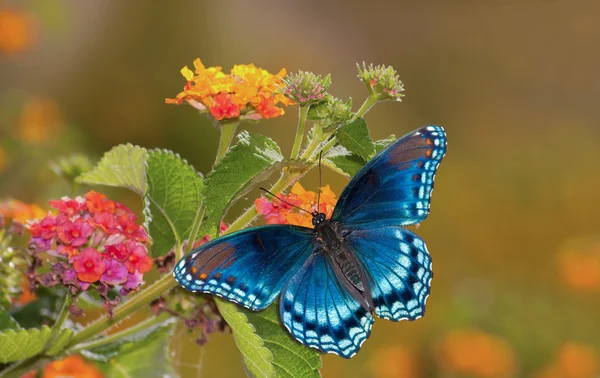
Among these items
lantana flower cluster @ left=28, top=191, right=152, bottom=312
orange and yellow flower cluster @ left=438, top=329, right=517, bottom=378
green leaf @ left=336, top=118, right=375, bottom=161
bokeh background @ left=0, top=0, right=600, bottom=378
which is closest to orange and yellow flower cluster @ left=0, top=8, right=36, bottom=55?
bokeh background @ left=0, top=0, right=600, bottom=378

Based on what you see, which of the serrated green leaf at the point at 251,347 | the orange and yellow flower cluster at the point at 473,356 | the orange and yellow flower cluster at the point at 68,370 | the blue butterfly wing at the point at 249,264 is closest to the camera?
the serrated green leaf at the point at 251,347

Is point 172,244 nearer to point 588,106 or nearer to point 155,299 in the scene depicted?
point 155,299

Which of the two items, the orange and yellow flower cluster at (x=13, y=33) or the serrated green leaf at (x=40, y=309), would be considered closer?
the serrated green leaf at (x=40, y=309)

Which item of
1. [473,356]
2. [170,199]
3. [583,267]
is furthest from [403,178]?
[583,267]

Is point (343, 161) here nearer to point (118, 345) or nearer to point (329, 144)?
point (329, 144)

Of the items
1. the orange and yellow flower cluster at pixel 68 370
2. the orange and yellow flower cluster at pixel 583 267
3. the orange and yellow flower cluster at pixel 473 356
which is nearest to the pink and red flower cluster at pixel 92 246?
the orange and yellow flower cluster at pixel 68 370

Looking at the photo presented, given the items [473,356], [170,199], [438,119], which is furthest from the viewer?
[438,119]

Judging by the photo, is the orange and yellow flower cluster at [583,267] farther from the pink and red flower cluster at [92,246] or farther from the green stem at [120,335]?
the pink and red flower cluster at [92,246]
